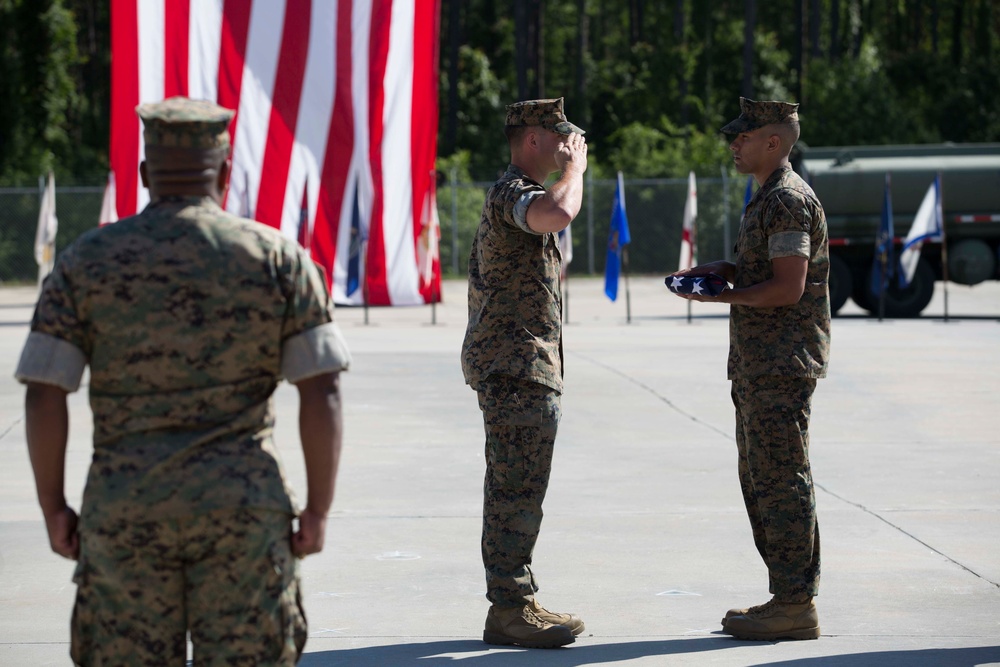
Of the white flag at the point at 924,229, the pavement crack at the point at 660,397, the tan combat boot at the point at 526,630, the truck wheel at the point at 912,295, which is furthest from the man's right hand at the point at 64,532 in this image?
the truck wheel at the point at 912,295

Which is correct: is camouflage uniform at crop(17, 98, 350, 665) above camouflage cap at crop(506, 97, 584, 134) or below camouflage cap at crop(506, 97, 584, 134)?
below

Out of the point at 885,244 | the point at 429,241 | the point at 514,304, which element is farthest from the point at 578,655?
the point at 429,241

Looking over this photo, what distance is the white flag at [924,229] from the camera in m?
19.7

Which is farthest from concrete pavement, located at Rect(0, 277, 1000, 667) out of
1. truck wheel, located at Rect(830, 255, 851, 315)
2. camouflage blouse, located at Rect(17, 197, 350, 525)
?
truck wheel, located at Rect(830, 255, 851, 315)

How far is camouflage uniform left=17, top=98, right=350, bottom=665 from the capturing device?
2830 millimetres

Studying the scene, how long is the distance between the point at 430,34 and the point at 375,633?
66.6 feet

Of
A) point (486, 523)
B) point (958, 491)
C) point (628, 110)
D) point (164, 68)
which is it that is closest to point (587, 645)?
point (486, 523)

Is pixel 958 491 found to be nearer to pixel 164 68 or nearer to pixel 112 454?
pixel 112 454

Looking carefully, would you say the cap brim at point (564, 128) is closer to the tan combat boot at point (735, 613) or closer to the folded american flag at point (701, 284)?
the folded american flag at point (701, 284)

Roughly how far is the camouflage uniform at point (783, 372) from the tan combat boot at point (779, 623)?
4 cm

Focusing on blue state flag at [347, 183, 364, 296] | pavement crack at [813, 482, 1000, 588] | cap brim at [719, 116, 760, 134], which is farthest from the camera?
blue state flag at [347, 183, 364, 296]

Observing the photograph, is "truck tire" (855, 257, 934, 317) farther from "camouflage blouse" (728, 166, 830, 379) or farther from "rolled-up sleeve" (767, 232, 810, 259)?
"rolled-up sleeve" (767, 232, 810, 259)

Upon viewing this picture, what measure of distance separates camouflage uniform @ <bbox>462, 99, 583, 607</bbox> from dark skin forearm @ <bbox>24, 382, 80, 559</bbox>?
194cm

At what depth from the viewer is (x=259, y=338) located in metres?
2.90
